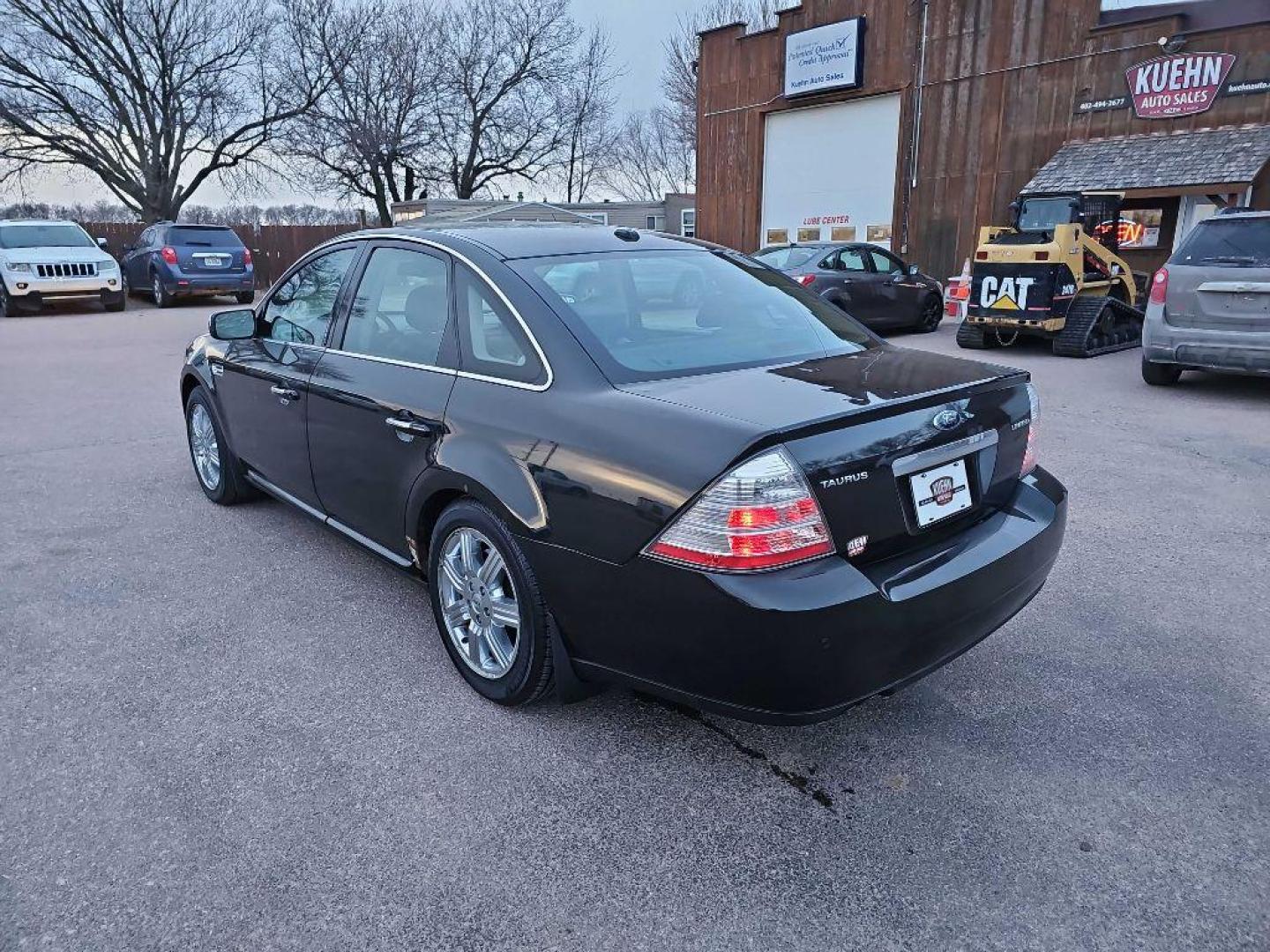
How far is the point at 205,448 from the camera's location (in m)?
5.39

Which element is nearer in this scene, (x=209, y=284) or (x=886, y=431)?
(x=886, y=431)

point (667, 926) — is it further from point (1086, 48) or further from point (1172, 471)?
point (1086, 48)

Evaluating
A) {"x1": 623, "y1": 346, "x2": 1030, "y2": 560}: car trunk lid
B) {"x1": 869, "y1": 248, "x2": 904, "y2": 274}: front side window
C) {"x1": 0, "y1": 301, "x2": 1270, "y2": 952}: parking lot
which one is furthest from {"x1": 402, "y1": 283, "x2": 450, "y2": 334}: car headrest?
{"x1": 869, "y1": 248, "x2": 904, "y2": 274}: front side window

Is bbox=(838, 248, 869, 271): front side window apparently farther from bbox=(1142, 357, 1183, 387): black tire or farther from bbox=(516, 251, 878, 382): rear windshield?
bbox=(516, 251, 878, 382): rear windshield

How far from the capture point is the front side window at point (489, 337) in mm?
2865

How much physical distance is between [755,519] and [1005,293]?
1106cm

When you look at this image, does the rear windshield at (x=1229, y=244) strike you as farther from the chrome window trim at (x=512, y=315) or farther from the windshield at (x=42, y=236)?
the windshield at (x=42, y=236)

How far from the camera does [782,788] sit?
2598 millimetres

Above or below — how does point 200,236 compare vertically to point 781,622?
above

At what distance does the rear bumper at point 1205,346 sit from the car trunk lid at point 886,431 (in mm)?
6489

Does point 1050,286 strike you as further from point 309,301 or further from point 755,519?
point 755,519

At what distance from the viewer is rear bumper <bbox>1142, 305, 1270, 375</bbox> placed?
790 centimetres

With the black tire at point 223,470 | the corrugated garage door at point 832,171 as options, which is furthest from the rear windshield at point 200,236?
the black tire at point 223,470

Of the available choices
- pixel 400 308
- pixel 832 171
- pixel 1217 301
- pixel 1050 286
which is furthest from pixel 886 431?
pixel 832 171
